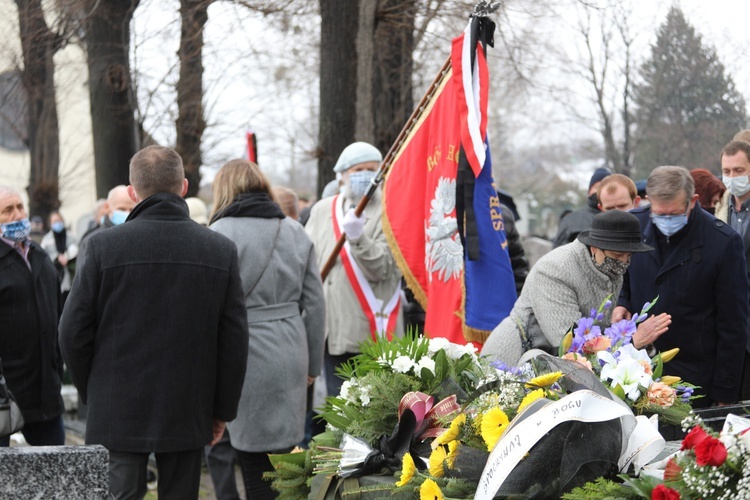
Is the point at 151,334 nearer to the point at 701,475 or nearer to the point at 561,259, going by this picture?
the point at 561,259

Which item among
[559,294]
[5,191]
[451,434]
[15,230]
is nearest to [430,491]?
[451,434]

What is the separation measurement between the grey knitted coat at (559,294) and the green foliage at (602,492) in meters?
1.68

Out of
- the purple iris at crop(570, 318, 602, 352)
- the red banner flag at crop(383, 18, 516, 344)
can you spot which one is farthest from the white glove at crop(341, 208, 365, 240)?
the purple iris at crop(570, 318, 602, 352)

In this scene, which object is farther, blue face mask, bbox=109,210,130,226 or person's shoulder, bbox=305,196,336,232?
person's shoulder, bbox=305,196,336,232

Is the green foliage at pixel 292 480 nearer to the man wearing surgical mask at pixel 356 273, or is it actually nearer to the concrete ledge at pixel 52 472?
the concrete ledge at pixel 52 472

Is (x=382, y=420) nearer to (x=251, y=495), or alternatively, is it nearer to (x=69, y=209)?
(x=251, y=495)

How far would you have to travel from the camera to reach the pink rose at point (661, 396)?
149 inches

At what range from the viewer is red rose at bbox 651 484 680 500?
284 centimetres

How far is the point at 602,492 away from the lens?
303 centimetres

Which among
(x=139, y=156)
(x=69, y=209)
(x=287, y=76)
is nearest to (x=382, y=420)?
(x=139, y=156)

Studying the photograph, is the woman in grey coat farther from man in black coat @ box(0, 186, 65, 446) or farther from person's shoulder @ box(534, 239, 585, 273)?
person's shoulder @ box(534, 239, 585, 273)

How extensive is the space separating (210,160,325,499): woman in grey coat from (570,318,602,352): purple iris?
6.85 ft

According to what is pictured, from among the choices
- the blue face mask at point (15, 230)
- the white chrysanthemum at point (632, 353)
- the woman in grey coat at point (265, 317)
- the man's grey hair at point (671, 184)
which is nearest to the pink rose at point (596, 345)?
the white chrysanthemum at point (632, 353)

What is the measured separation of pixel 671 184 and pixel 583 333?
166 centimetres
